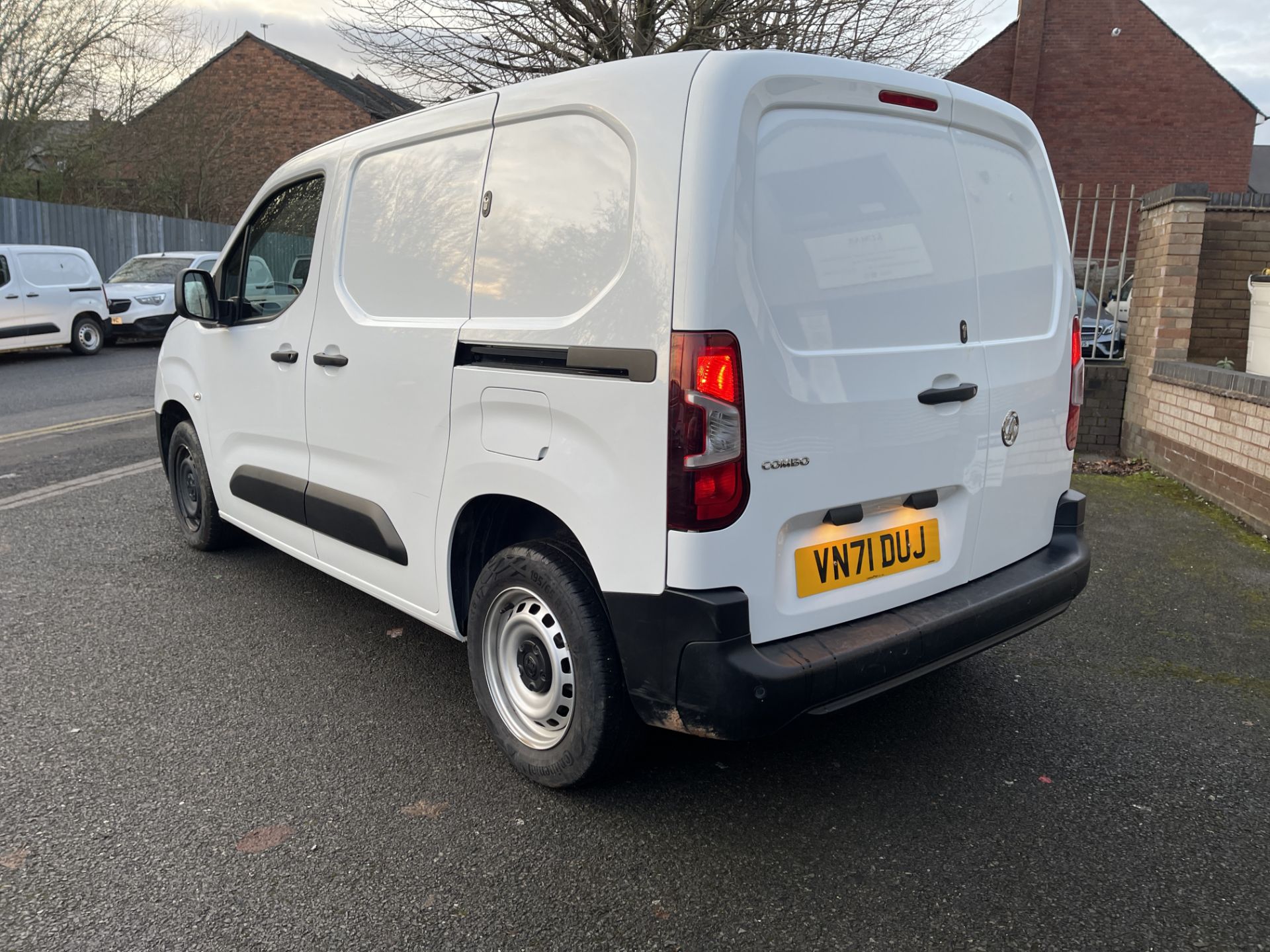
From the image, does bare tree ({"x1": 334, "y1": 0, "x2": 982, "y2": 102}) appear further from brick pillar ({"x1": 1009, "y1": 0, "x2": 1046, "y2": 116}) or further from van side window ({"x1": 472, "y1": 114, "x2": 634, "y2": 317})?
brick pillar ({"x1": 1009, "y1": 0, "x2": 1046, "y2": 116})

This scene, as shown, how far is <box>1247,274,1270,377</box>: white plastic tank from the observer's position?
6.73 meters

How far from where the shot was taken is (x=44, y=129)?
858 inches

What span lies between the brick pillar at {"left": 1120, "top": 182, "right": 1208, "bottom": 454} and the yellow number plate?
5.67m

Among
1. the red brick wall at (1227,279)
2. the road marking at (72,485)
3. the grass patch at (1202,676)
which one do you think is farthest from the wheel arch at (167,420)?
the red brick wall at (1227,279)

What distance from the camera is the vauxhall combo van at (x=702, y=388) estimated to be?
2.42 metres

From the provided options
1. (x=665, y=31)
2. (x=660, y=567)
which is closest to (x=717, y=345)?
(x=660, y=567)

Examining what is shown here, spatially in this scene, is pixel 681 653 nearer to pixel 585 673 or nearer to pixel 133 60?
pixel 585 673

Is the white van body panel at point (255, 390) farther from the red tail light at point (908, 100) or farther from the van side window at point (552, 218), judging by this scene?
the red tail light at point (908, 100)

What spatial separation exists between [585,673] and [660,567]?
0.44m

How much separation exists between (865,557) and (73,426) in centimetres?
893

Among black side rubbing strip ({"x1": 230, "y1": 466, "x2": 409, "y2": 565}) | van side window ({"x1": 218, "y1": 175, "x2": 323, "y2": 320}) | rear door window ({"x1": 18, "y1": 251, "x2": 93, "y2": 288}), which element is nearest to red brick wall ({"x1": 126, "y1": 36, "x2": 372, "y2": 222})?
rear door window ({"x1": 18, "y1": 251, "x2": 93, "y2": 288})

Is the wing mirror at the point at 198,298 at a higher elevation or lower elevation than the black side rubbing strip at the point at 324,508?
higher

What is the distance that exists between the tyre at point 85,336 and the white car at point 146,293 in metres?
0.55

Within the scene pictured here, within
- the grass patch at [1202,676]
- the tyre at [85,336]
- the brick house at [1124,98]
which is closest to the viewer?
the grass patch at [1202,676]
